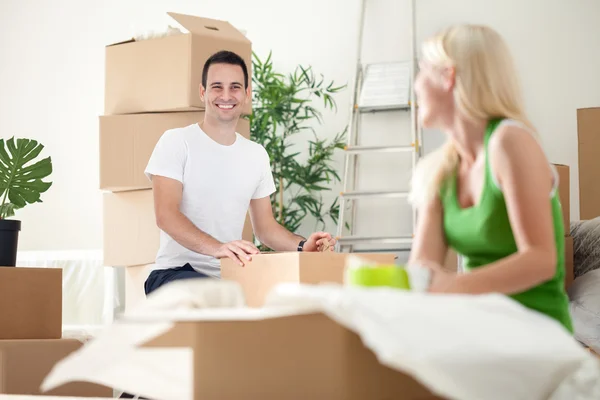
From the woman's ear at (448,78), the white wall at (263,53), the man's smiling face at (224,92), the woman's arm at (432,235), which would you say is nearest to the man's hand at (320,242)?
the man's smiling face at (224,92)

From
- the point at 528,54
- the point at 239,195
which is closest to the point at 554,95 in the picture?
the point at 528,54

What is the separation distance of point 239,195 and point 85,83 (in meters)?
2.26

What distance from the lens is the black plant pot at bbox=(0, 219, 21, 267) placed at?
8.52ft

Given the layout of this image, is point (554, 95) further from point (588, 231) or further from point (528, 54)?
point (588, 231)

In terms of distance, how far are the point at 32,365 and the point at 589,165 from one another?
1958mm

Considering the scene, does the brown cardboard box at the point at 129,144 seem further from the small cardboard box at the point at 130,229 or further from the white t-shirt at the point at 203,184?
the white t-shirt at the point at 203,184

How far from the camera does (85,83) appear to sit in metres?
4.29

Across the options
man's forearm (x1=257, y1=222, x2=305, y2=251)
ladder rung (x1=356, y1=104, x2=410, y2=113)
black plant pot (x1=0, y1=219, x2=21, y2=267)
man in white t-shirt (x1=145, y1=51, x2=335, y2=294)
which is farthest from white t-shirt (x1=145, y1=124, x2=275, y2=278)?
ladder rung (x1=356, y1=104, x2=410, y2=113)

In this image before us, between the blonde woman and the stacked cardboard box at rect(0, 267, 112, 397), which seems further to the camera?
the stacked cardboard box at rect(0, 267, 112, 397)

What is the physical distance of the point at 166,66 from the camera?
2641 mm

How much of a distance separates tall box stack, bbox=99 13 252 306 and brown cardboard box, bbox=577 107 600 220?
47.8 inches

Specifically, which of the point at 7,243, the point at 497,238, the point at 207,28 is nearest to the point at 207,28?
the point at 207,28

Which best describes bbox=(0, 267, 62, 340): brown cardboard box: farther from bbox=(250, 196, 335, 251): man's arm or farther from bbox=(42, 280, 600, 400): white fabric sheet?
bbox=(42, 280, 600, 400): white fabric sheet

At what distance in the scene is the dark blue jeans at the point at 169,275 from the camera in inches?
82.5
